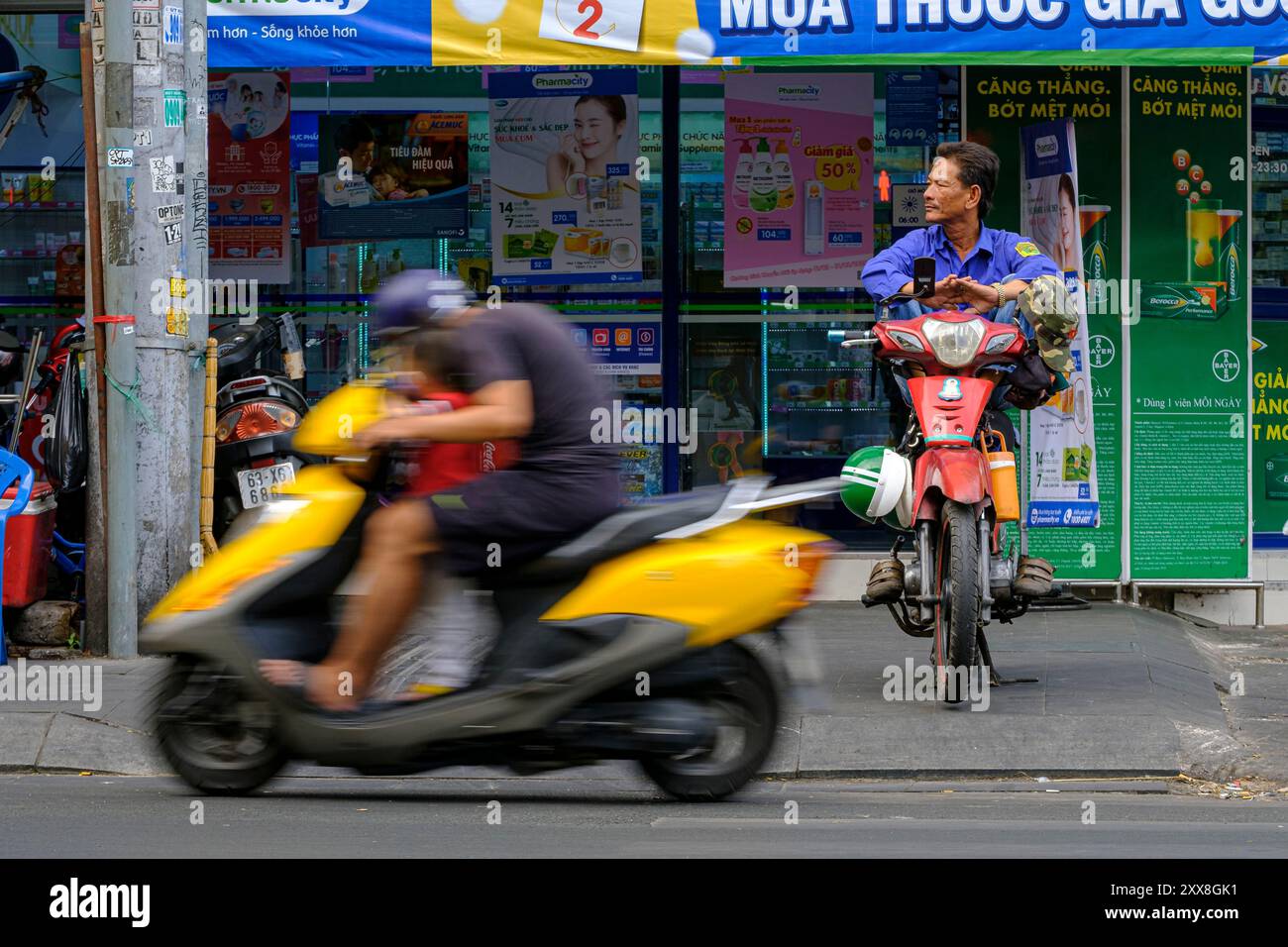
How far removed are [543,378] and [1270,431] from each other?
622 centimetres

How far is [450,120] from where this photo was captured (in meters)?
10.6

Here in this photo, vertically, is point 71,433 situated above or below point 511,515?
above

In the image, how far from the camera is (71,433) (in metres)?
8.83

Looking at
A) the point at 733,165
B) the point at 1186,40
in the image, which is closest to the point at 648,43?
the point at 733,165

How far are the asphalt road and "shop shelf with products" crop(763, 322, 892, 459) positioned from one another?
4.19m

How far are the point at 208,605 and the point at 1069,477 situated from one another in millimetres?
5886

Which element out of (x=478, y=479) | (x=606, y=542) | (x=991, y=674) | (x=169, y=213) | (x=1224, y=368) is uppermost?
(x=169, y=213)

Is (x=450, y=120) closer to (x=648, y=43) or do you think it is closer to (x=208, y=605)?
(x=648, y=43)

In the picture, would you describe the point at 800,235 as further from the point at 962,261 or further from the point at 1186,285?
the point at 962,261

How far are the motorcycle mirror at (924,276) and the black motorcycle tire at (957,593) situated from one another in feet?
2.70

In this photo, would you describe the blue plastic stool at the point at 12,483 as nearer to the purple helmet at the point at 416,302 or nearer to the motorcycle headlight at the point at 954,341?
the purple helmet at the point at 416,302
